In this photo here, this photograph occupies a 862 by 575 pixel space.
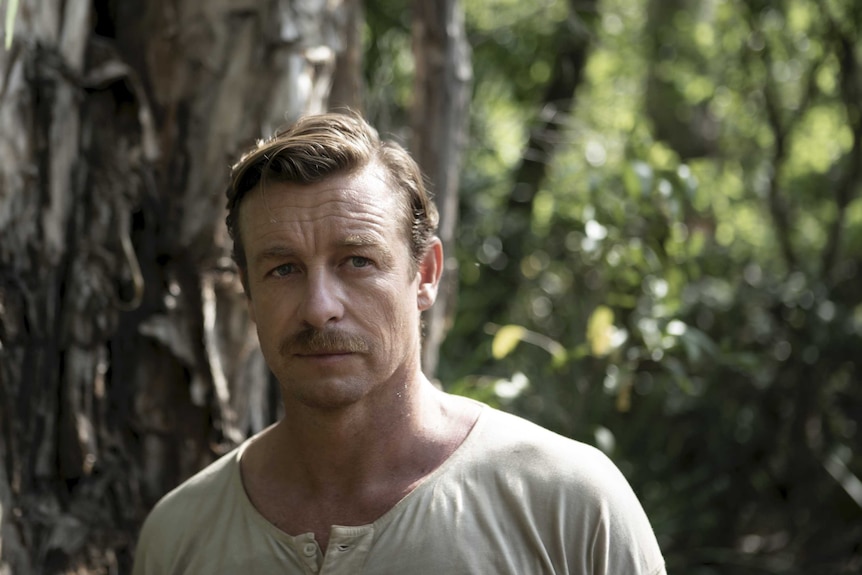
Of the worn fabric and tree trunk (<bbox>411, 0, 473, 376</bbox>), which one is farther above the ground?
tree trunk (<bbox>411, 0, 473, 376</bbox>)

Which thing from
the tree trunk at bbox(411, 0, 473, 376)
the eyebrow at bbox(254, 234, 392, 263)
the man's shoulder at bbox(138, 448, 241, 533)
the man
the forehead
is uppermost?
the tree trunk at bbox(411, 0, 473, 376)

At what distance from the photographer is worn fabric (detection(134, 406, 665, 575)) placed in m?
1.81

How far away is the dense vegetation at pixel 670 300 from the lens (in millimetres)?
3709

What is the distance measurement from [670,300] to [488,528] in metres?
1.86

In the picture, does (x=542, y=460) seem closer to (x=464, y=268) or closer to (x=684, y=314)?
(x=464, y=268)

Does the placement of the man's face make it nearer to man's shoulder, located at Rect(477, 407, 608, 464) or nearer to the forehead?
the forehead

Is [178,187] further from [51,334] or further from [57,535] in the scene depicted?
[57,535]

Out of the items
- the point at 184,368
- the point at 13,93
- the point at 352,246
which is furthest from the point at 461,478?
the point at 13,93

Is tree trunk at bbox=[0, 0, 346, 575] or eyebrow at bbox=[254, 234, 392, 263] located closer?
eyebrow at bbox=[254, 234, 392, 263]

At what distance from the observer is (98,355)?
2.61m

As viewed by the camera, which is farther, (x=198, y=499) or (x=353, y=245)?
(x=198, y=499)

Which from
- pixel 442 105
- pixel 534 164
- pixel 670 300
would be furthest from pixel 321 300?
pixel 534 164

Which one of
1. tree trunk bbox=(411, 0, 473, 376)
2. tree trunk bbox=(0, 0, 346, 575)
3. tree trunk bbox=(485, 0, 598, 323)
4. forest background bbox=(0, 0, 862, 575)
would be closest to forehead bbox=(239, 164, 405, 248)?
forest background bbox=(0, 0, 862, 575)

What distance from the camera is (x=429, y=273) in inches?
84.9
